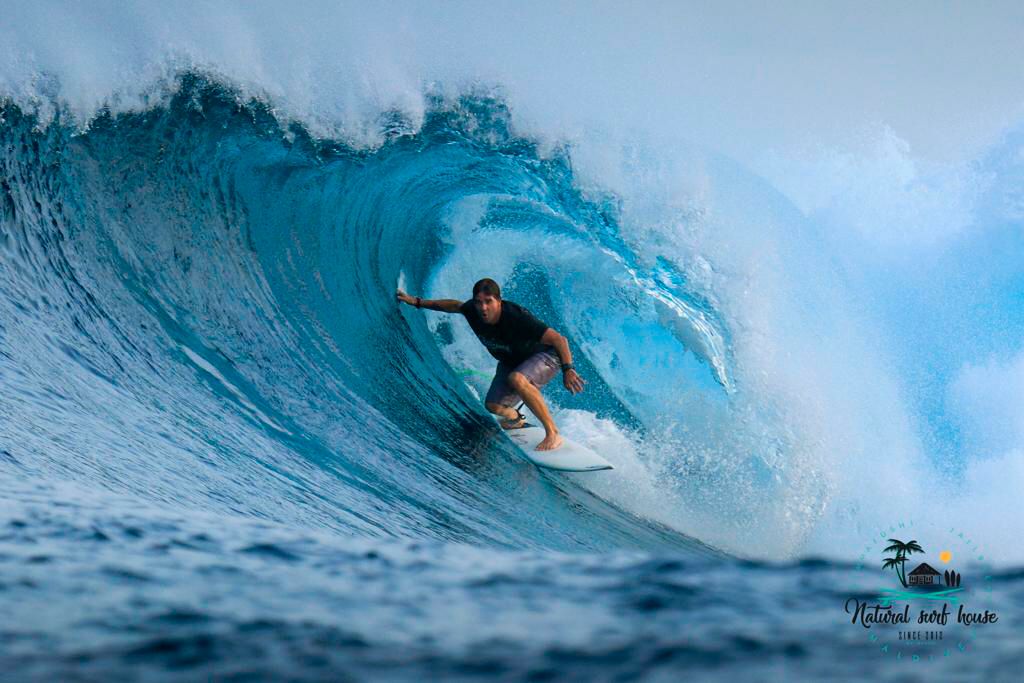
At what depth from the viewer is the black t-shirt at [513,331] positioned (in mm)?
5102

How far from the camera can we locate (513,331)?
5.12m

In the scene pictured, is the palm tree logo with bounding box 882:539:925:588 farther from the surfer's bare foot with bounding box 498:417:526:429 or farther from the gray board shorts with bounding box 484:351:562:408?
the surfer's bare foot with bounding box 498:417:526:429

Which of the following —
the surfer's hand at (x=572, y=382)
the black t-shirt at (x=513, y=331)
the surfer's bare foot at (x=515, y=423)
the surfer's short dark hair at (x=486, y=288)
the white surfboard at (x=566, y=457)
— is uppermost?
the surfer's short dark hair at (x=486, y=288)

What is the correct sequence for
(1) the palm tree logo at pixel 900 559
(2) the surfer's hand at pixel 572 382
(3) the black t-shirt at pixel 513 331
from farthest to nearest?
(3) the black t-shirt at pixel 513 331, (2) the surfer's hand at pixel 572 382, (1) the palm tree logo at pixel 900 559

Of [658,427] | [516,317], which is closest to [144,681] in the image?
[516,317]

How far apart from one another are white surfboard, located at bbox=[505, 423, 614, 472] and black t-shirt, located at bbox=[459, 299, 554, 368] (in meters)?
0.58

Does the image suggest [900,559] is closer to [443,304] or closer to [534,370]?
[534,370]

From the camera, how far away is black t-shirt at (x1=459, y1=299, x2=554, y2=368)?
5102mm

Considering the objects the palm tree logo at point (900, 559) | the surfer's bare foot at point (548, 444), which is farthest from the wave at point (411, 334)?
the palm tree logo at point (900, 559)

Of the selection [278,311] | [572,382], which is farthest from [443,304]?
[278,311]

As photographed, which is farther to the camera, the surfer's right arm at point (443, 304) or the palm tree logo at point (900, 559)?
the surfer's right arm at point (443, 304)

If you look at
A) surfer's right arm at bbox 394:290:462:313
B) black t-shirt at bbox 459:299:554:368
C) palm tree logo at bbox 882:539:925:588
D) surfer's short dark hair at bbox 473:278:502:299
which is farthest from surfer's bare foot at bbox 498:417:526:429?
palm tree logo at bbox 882:539:925:588

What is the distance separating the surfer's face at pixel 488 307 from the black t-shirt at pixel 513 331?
0.04 meters

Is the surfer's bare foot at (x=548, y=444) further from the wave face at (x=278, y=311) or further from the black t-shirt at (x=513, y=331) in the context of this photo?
the black t-shirt at (x=513, y=331)
